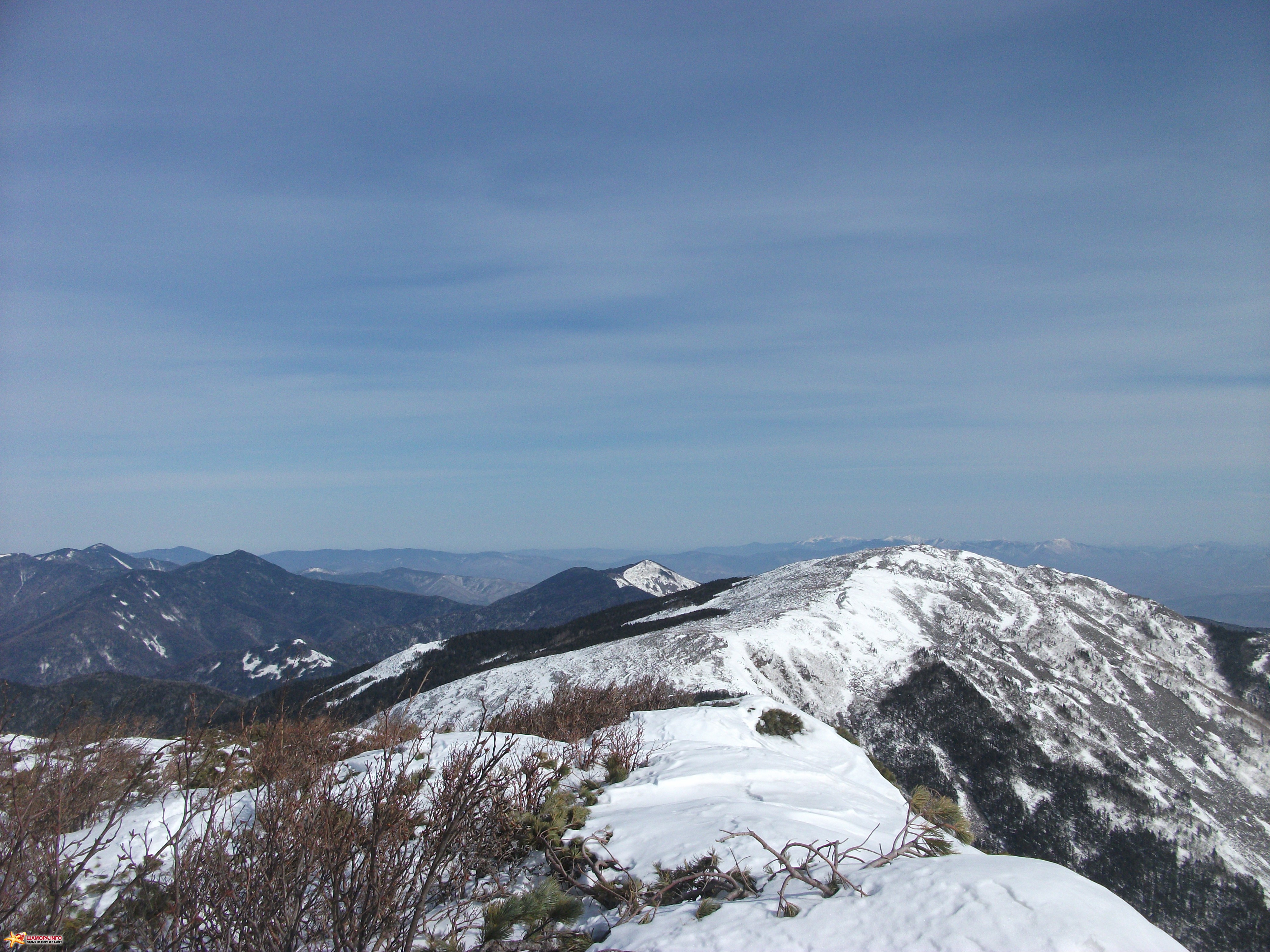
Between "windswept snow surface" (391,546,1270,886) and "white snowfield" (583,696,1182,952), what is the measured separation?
2363 cm

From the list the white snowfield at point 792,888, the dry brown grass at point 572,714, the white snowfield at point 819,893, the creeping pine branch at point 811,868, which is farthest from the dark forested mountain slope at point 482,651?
the creeping pine branch at point 811,868

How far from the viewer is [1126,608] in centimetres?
6900

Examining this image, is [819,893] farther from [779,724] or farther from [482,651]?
[482,651]

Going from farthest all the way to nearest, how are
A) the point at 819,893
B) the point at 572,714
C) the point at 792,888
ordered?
the point at 572,714 < the point at 792,888 < the point at 819,893

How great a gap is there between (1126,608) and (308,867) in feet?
280

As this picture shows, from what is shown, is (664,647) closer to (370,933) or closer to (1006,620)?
(1006,620)

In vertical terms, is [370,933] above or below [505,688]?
above

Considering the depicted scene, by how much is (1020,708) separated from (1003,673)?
3547 millimetres

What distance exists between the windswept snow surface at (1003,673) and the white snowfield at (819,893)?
23632 mm

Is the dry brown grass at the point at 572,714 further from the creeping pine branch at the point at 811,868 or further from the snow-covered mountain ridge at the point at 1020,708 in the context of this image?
the snow-covered mountain ridge at the point at 1020,708

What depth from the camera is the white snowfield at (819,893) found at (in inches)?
182

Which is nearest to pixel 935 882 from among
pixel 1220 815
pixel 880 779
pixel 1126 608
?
pixel 880 779

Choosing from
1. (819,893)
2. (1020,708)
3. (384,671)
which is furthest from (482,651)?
(819,893)

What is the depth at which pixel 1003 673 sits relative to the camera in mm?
46656
